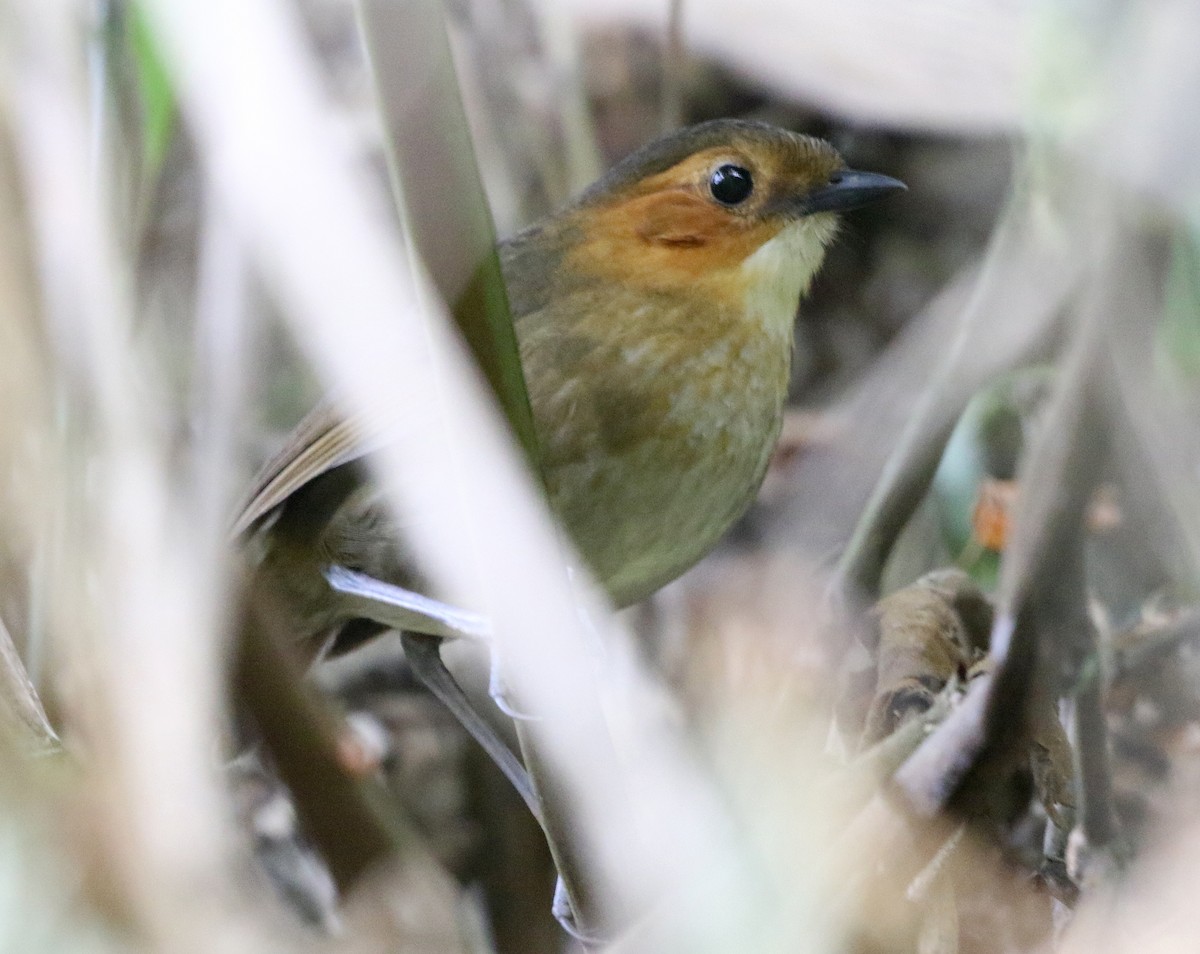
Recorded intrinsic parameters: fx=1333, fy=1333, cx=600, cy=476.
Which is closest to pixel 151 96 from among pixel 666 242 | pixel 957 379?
pixel 666 242

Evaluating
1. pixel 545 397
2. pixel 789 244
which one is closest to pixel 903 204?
pixel 789 244

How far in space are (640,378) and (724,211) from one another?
7.6 inches

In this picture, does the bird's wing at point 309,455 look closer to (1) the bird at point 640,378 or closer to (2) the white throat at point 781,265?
(1) the bird at point 640,378

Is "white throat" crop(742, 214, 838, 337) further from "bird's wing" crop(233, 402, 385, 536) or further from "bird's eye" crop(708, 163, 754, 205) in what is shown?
"bird's wing" crop(233, 402, 385, 536)

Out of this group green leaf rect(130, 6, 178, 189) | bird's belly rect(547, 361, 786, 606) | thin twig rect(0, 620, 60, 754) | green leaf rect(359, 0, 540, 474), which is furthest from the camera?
green leaf rect(130, 6, 178, 189)

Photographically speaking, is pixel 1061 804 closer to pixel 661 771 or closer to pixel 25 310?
pixel 661 771

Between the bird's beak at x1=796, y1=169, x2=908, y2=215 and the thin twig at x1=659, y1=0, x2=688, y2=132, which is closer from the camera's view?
the bird's beak at x1=796, y1=169, x2=908, y2=215

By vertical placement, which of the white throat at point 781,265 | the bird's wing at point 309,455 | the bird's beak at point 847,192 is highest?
the bird's beak at point 847,192

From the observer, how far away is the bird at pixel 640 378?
1.24m

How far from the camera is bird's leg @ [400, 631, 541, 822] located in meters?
1.50

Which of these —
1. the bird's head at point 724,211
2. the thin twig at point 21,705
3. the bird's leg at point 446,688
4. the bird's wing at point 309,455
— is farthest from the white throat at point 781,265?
the thin twig at point 21,705

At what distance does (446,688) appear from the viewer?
152cm

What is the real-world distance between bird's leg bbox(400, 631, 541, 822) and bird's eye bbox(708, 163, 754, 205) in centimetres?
59

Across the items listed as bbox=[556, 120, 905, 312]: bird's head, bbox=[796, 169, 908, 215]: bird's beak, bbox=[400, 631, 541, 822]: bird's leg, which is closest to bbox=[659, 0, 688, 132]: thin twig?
bbox=[556, 120, 905, 312]: bird's head
